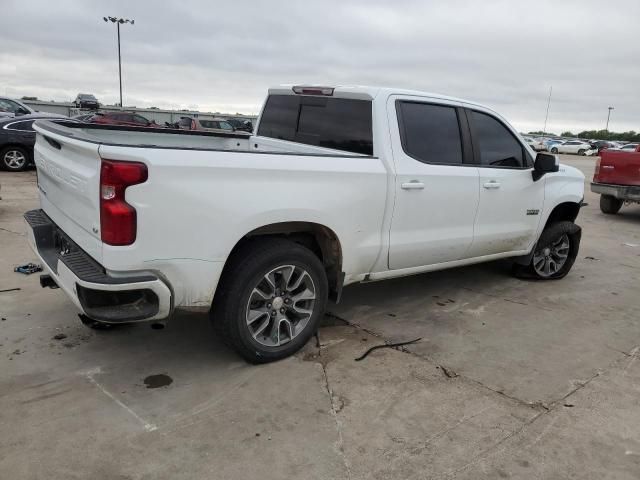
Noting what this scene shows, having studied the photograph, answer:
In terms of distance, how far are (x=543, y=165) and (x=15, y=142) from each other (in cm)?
1224

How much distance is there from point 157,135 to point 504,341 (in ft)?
11.1

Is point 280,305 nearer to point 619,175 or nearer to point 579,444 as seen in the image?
point 579,444

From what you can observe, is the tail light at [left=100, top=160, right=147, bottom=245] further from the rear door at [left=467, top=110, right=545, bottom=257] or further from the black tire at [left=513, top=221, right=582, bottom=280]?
the black tire at [left=513, top=221, right=582, bottom=280]

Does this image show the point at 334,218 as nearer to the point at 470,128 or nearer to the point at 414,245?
the point at 414,245

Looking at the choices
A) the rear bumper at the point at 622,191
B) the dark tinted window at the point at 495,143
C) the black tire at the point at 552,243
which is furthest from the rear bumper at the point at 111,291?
the rear bumper at the point at 622,191

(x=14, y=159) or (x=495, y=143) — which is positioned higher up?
(x=495, y=143)

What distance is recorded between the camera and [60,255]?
3.46m

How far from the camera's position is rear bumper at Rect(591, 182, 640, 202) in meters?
10.6

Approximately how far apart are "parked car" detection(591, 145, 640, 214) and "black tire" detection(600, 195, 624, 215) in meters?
0.54

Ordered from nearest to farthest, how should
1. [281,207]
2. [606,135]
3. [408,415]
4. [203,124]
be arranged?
[408,415], [281,207], [203,124], [606,135]

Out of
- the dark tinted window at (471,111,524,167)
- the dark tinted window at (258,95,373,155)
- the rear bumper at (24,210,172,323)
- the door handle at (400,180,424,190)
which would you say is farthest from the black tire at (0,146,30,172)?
the door handle at (400,180,424,190)

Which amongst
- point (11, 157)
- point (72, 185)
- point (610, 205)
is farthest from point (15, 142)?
point (610, 205)

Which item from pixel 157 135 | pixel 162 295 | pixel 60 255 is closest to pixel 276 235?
pixel 162 295

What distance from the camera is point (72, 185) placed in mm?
3199
